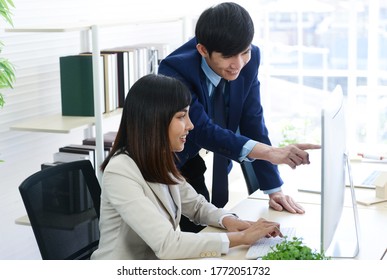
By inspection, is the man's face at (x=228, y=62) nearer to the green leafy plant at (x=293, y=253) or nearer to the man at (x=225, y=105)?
the man at (x=225, y=105)

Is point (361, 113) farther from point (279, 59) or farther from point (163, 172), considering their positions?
point (163, 172)

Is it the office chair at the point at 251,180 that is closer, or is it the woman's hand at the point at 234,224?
the woman's hand at the point at 234,224

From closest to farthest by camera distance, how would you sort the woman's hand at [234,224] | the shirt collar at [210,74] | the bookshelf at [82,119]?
1. the woman's hand at [234,224]
2. the shirt collar at [210,74]
3. the bookshelf at [82,119]

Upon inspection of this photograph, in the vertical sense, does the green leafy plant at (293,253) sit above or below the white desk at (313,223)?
above

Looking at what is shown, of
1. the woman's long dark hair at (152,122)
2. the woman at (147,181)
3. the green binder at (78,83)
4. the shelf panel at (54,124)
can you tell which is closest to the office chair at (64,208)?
the woman at (147,181)

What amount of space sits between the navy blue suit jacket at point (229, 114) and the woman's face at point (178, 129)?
29 centimetres

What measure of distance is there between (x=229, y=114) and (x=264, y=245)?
2.10 feet

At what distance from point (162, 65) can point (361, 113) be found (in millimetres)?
2679

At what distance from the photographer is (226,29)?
2.28 m

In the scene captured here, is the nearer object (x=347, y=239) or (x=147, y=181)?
(x=147, y=181)

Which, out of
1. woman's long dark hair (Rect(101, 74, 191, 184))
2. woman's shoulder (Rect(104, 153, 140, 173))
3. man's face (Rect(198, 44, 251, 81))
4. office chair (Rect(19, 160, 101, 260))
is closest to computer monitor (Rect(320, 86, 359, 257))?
man's face (Rect(198, 44, 251, 81))

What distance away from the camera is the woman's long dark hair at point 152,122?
2.08m

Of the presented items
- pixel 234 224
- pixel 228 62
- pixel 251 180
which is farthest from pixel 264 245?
pixel 251 180

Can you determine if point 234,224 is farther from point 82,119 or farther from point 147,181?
point 82,119
